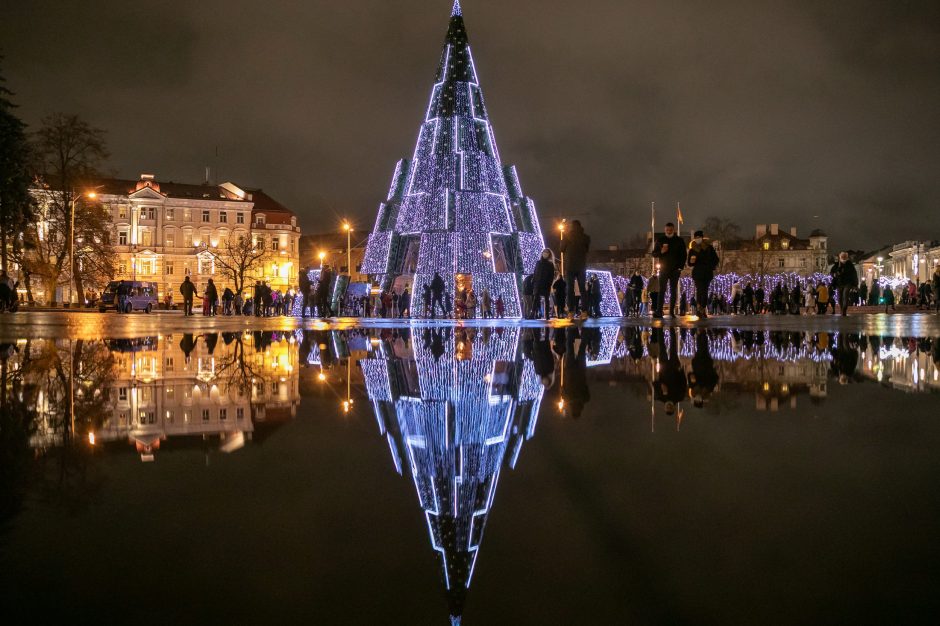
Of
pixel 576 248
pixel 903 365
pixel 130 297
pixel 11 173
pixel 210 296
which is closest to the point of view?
pixel 903 365

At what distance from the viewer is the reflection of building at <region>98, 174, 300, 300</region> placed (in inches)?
3155

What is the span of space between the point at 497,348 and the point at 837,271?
16.5 metres

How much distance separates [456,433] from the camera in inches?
94.7

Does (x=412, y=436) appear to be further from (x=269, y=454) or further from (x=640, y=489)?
(x=640, y=489)

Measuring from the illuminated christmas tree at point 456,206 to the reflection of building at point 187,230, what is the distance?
5538 centimetres

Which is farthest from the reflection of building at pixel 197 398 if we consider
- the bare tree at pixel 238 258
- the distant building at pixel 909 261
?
the distant building at pixel 909 261

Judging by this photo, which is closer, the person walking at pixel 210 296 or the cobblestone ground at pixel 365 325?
the cobblestone ground at pixel 365 325

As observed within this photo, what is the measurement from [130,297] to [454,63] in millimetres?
31065

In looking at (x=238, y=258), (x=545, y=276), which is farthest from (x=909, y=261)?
(x=545, y=276)

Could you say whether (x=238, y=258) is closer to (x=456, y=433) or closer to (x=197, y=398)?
(x=197, y=398)

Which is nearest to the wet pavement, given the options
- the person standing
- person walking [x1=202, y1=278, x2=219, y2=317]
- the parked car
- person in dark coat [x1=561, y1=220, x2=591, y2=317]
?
person in dark coat [x1=561, y1=220, x2=591, y2=317]

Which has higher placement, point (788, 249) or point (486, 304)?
point (788, 249)

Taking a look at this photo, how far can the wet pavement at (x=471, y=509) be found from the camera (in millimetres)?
1094

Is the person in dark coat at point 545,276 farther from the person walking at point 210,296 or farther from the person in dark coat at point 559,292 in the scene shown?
the person walking at point 210,296
